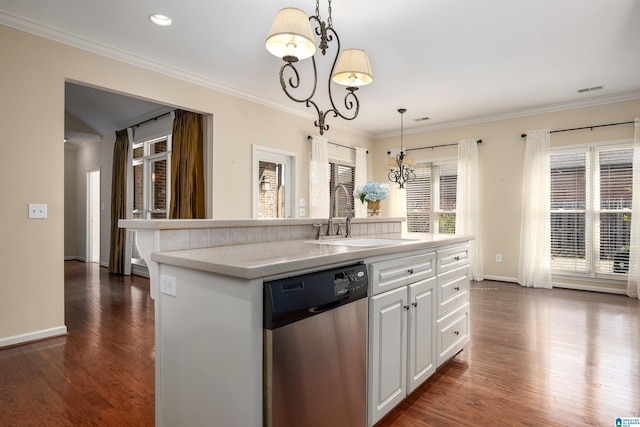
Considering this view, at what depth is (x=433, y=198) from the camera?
666 cm

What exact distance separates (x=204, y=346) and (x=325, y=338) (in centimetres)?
47

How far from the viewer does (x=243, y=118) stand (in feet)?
16.1

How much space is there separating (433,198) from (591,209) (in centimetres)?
236

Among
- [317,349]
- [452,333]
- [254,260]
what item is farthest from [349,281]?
[452,333]

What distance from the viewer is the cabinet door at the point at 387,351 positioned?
1.75 metres

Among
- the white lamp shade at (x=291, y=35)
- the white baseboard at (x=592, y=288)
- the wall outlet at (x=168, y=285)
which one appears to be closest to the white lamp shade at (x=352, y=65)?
the white lamp shade at (x=291, y=35)

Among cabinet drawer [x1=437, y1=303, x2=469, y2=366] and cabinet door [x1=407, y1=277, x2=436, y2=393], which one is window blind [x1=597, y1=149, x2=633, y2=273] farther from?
cabinet door [x1=407, y1=277, x2=436, y2=393]

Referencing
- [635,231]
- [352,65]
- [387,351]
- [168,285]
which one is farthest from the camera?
[635,231]

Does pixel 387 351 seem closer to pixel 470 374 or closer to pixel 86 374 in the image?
pixel 470 374

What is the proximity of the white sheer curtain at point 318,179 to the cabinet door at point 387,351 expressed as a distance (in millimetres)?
Result: 3935

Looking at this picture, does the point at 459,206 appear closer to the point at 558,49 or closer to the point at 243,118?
the point at 558,49

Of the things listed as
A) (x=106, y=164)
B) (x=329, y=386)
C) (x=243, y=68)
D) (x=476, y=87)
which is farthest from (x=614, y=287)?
(x=106, y=164)

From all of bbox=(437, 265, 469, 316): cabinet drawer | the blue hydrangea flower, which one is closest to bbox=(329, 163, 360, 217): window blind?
the blue hydrangea flower

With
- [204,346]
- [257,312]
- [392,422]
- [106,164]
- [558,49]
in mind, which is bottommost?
[392,422]
